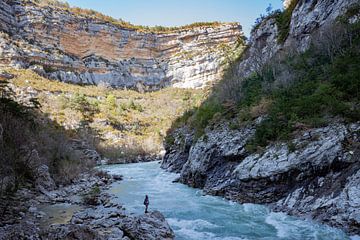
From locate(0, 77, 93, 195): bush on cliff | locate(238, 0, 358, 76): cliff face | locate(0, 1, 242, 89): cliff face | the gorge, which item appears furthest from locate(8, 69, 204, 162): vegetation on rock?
locate(0, 77, 93, 195): bush on cliff

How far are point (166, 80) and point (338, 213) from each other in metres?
107

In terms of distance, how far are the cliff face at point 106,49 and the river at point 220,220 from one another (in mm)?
73231

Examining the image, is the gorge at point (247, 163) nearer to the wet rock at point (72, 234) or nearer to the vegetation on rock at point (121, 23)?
the wet rock at point (72, 234)

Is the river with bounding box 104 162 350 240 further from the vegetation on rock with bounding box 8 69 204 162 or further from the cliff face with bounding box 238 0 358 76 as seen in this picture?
the vegetation on rock with bounding box 8 69 204 162

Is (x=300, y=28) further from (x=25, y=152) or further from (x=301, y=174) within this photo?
(x=25, y=152)

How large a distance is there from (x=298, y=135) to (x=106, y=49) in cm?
11264

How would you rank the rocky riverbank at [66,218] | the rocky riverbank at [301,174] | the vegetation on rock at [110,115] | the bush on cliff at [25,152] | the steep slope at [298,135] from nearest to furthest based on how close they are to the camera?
the rocky riverbank at [66,218] < the rocky riverbank at [301,174] < the steep slope at [298,135] < the bush on cliff at [25,152] < the vegetation on rock at [110,115]

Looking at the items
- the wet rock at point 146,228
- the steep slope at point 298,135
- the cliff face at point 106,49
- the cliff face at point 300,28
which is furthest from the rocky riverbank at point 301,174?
the cliff face at point 106,49

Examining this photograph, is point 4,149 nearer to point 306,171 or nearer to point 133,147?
point 306,171

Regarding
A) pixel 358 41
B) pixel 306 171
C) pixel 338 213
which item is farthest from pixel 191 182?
pixel 358 41

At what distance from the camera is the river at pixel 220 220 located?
11852 mm

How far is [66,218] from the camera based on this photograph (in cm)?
1445

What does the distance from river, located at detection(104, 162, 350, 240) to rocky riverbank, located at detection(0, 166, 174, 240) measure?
4.56ft

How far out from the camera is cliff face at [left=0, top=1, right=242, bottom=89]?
9269 cm
